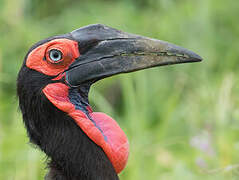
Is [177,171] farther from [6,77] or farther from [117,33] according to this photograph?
[6,77]

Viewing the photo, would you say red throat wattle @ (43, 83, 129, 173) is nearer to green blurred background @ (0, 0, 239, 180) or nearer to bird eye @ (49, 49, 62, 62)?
bird eye @ (49, 49, 62, 62)

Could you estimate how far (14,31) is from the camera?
5.07 m

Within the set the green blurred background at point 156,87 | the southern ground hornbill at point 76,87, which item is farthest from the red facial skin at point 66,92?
the green blurred background at point 156,87

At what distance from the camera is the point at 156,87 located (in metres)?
4.64

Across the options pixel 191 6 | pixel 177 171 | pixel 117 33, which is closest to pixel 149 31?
pixel 191 6

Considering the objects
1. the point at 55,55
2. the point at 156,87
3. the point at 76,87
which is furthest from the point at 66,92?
the point at 156,87

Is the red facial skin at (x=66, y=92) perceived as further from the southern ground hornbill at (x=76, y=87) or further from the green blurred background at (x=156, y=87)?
the green blurred background at (x=156, y=87)

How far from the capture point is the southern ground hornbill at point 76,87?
2.38 m

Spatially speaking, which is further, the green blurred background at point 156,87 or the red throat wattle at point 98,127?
the green blurred background at point 156,87

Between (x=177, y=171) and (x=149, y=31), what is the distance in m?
1.90

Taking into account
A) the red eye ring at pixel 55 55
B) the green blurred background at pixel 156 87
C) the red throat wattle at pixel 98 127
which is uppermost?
the red eye ring at pixel 55 55

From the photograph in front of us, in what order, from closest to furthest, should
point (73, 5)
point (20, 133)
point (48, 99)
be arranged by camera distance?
point (48, 99)
point (20, 133)
point (73, 5)

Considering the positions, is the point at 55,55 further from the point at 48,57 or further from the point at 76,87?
the point at 76,87

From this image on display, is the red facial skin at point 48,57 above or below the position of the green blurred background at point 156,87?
above
